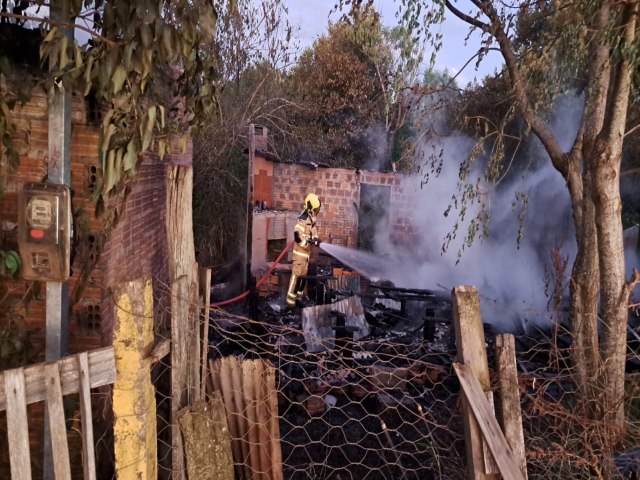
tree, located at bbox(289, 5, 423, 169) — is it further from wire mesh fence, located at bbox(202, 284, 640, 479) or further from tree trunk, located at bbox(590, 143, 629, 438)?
tree trunk, located at bbox(590, 143, 629, 438)

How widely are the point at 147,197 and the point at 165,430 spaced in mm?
2748

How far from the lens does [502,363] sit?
2.35 m

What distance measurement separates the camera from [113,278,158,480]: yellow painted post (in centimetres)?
213

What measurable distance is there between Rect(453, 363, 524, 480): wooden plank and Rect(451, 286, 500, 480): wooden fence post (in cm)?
3

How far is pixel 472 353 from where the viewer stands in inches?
90.3

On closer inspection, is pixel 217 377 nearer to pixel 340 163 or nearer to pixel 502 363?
pixel 502 363

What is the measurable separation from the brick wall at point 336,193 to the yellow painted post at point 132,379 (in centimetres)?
1199

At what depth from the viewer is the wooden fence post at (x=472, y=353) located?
2.26 meters

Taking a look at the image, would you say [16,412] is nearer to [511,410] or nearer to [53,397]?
[53,397]

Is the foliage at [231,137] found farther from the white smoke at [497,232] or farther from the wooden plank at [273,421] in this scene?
the wooden plank at [273,421]

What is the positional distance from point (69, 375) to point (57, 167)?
0.91 metres

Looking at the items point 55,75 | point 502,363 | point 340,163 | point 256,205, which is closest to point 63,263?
point 55,75

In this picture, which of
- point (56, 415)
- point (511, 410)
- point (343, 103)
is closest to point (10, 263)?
point (56, 415)

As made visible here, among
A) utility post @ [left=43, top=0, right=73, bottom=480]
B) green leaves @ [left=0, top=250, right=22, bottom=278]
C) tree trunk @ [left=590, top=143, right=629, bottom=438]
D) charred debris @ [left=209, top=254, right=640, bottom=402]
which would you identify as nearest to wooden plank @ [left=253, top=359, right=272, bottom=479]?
utility post @ [left=43, top=0, right=73, bottom=480]
